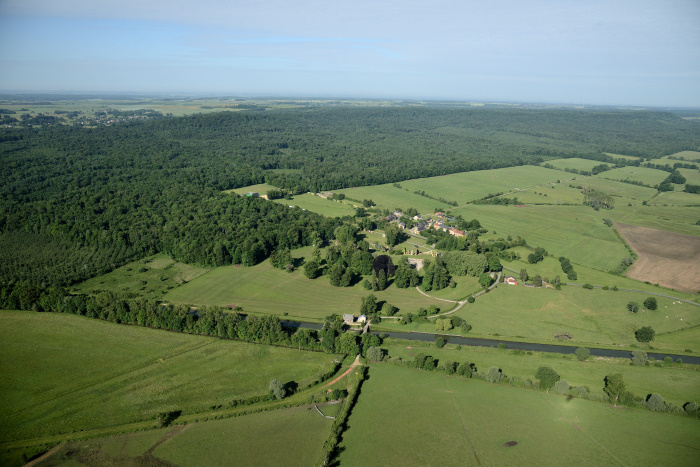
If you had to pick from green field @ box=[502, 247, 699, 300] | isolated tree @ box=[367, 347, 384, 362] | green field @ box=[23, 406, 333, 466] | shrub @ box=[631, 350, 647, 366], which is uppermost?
green field @ box=[502, 247, 699, 300]

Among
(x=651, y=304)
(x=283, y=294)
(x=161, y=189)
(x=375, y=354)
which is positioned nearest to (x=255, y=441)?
(x=375, y=354)

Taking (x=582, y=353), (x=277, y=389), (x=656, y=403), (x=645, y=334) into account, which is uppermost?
(x=645, y=334)

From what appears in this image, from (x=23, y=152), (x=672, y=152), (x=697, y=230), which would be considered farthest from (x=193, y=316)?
(x=672, y=152)

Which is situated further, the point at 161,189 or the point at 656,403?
the point at 161,189

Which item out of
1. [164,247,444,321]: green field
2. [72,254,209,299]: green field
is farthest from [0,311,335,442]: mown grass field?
[164,247,444,321]: green field

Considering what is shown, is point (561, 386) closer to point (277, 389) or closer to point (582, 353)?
point (582, 353)

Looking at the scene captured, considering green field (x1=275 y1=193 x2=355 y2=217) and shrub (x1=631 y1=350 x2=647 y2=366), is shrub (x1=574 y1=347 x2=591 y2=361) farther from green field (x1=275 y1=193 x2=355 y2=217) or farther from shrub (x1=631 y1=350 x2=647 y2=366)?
green field (x1=275 y1=193 x2=355 y2=217)

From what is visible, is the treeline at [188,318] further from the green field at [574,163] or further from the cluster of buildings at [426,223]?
the green field at [574,163]

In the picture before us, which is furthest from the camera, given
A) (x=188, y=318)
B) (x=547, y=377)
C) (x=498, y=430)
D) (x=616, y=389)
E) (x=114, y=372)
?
(x=188, y=318)
